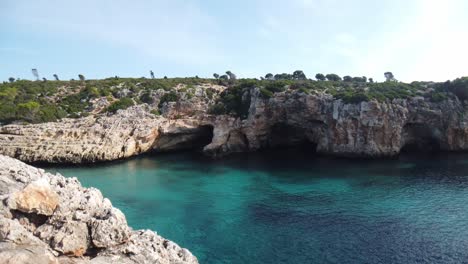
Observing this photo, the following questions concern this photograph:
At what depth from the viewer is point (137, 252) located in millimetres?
12836

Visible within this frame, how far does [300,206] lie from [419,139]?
32747 mm

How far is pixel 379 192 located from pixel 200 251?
18.2 metres

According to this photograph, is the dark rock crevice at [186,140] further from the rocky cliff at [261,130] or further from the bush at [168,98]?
the bush at [168,98]

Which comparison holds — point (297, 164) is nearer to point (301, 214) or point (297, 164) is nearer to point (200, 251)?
point (301, 214)

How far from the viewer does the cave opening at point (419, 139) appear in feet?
160

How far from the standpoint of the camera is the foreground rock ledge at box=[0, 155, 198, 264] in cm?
1128

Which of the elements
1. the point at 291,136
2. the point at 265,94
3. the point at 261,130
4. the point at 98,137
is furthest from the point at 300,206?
the point at 98,137

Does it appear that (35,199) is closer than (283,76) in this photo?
Yes

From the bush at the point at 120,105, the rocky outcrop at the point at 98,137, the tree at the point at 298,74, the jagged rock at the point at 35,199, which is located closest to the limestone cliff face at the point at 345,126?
the rocky outcrop at the point at 98,137

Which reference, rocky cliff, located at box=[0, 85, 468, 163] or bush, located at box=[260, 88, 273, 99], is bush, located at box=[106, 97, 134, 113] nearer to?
rocky cliff, located at box=[0, 85, 468, 163]

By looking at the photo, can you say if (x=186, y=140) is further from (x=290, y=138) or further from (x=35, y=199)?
(x=35, y=199)

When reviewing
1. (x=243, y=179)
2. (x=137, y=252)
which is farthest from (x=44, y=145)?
(x=137, y=252)

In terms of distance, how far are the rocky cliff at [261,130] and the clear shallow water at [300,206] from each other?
11.4 feet

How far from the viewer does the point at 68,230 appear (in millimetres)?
12266
